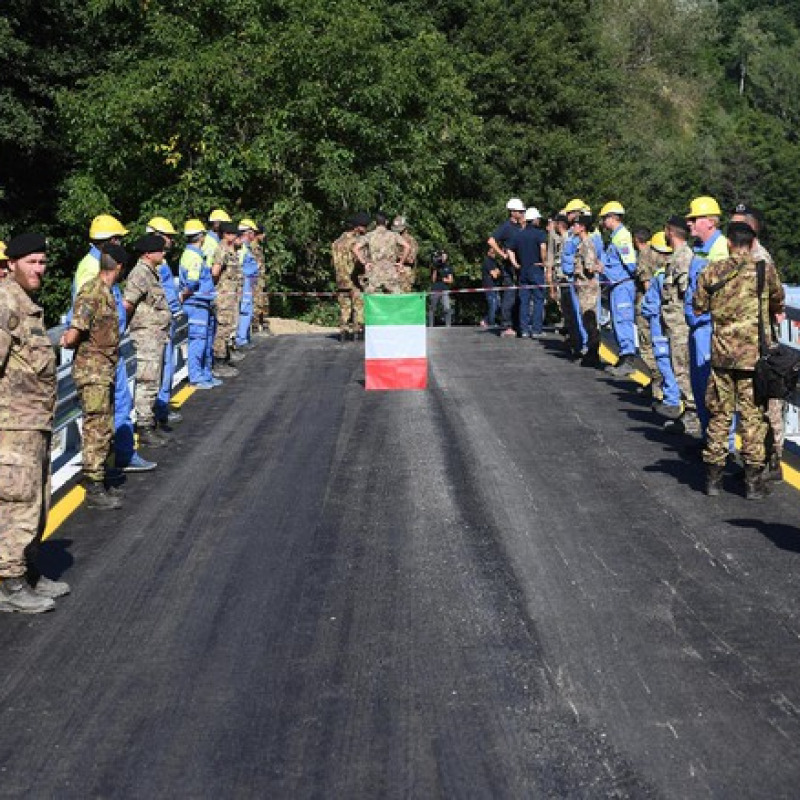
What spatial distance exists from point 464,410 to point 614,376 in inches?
123

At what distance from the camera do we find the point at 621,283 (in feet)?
60.7

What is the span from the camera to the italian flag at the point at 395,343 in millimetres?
17609

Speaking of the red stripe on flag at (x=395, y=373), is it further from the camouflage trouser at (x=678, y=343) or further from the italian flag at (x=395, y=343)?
the camouflage trouser at (x=678, y=343)

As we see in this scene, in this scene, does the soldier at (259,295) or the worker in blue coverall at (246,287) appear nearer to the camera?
the worker in blue coverall at (246,287)

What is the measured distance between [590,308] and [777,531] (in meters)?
9.54

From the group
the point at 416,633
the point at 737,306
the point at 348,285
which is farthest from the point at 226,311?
the point at 416,633

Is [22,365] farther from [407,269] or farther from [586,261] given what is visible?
[407,269]

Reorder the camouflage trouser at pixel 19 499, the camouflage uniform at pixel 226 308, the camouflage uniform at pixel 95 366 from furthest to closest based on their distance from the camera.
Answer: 1. the camouflage uniform at pixel 226 308
2. the camouflage uniform at pixel 95 366
3. the camouflage trouser at pixel 19 499

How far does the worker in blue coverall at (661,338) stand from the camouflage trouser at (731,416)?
334cm

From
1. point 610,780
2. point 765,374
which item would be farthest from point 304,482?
point 610,780

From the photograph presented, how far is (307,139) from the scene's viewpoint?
37156 millimetres

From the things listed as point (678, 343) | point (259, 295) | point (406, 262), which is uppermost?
point (406, 262)

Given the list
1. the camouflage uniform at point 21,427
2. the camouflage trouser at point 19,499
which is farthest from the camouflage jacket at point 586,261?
the camouflage trouser at point 19,499

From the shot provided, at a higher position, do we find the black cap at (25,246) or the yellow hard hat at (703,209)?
the yellow hard hat at (703,209)
